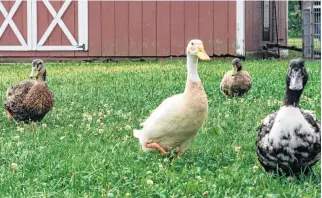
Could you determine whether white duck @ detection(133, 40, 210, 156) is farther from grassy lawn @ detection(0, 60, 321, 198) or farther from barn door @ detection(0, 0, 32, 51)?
barn door @ detection(0, 0, 32, 51)

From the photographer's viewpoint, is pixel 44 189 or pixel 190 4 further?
pixel 190 4

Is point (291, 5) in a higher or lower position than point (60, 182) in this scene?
higher

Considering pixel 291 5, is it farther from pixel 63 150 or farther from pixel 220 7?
pixel 63 150

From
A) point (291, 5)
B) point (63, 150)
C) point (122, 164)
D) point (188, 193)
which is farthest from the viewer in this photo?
point (291, 5)

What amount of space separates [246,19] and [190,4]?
1335 millimetres

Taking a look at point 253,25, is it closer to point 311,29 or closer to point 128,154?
point 311,29

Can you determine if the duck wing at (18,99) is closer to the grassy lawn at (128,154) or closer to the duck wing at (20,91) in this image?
the duck wing at (20,91)

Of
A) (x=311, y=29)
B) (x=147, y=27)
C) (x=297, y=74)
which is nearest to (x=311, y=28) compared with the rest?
(x=311, y=29)

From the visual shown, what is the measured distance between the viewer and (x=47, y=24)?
54.3 ft

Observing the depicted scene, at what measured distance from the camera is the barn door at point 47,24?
54.0 ft

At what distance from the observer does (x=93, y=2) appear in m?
A: 16.6

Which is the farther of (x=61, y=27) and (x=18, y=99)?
(x=61, y=27)

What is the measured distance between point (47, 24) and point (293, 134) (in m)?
13.1

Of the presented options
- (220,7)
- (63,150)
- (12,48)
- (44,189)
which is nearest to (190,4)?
(220,7)
